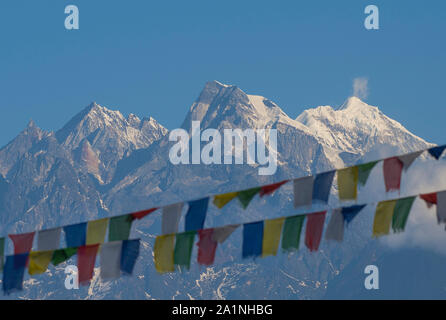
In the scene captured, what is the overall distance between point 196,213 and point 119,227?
10.5ft

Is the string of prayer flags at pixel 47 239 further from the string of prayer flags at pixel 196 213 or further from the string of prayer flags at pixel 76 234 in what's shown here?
the string of prayer flags at pixel 196 213

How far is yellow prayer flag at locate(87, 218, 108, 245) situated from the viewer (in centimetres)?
4097

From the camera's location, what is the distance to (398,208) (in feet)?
119

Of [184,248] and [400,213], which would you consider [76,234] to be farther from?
[400,213]

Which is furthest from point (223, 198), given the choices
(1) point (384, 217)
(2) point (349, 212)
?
(1) point (384, 217)

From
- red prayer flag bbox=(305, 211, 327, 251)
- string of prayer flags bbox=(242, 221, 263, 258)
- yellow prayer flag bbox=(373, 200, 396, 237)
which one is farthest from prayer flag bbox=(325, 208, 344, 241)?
string of prayer flags bbox=(242, 221, 263, 258)

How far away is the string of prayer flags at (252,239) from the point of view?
39.1 m

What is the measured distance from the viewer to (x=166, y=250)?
3978cm

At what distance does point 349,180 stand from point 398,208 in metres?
2.65
